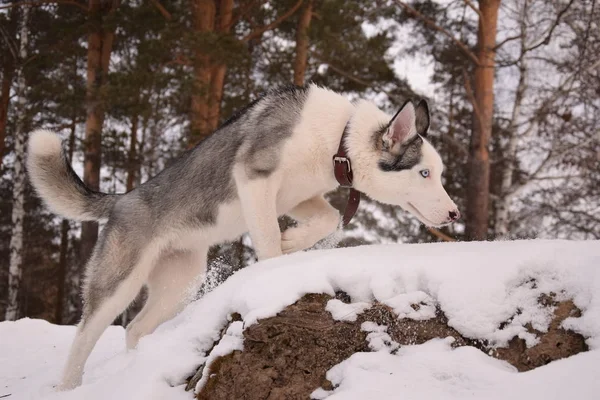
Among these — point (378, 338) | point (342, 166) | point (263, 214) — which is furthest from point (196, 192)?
point (378, 338)

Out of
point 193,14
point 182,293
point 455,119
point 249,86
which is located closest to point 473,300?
point 182,293

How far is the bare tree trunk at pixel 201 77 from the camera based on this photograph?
11266 millimetres

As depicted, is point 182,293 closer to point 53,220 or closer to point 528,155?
point 528,155

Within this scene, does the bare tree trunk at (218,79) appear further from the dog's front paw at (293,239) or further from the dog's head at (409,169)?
the dog's head at (409,169)

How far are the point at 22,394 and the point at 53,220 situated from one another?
16.9 meters

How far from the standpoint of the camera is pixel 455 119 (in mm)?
16016

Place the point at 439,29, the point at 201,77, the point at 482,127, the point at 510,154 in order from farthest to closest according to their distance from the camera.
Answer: the point at 510,154
the point at 201,77
the point at 482,127
the point at 439,29

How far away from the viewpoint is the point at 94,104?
11.8 meters

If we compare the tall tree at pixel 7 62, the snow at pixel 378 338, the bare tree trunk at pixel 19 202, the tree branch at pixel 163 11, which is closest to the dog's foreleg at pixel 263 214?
the snow at pixel 378 338

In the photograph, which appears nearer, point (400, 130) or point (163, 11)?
point (400, 130)

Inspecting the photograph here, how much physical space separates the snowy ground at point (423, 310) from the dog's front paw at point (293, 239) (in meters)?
0.81

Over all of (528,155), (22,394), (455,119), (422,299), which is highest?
(455,119)

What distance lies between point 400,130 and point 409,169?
29 cm

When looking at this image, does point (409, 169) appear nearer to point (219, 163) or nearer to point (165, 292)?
point (219, 163)
